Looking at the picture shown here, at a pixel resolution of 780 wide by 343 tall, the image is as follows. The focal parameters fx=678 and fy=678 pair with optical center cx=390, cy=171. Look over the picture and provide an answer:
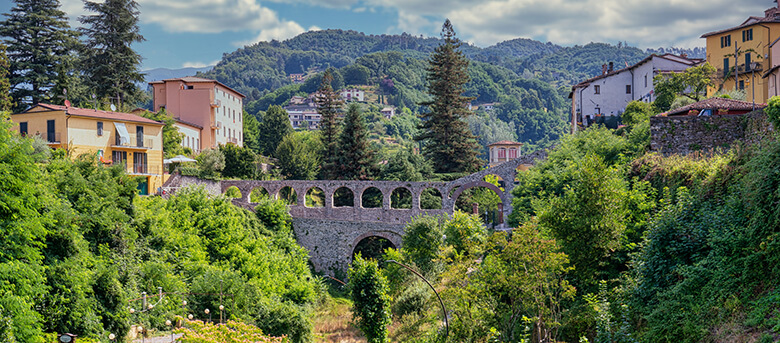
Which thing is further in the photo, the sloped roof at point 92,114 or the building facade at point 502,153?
the building facade at point 502,153

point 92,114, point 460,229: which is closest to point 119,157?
point 92,114

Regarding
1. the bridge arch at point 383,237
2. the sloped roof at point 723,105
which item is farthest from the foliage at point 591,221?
the bridge arch at point 383,237

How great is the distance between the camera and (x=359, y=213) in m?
41.5

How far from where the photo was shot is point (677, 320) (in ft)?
46.7

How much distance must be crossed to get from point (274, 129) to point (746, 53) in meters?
39.0

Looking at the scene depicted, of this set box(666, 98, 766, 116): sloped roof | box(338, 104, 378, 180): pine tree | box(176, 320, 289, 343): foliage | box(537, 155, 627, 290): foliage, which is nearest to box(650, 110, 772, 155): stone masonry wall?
box(666, 98, 766, 116): sloped roof

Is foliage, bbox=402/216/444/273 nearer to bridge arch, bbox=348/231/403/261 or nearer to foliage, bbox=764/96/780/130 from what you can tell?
bridge arch, bbox=348/231/403/261

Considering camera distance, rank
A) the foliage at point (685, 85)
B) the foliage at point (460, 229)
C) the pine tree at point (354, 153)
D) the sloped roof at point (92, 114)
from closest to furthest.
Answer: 1. the foliage at point (460, 229)
2. the foliage at point (685, 85)
3. the sloped roof at point (92, 114)
4. the pine tree at point (354, 153)

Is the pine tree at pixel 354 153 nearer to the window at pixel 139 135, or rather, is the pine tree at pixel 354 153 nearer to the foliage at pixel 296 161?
the foliage at pixel 296 161

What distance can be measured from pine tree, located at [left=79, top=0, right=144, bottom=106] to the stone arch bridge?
13514 millimetres

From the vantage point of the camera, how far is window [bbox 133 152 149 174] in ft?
128

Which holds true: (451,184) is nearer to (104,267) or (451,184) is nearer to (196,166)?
(196,166)

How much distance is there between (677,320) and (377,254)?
1183 inches

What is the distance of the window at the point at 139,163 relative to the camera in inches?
1537
